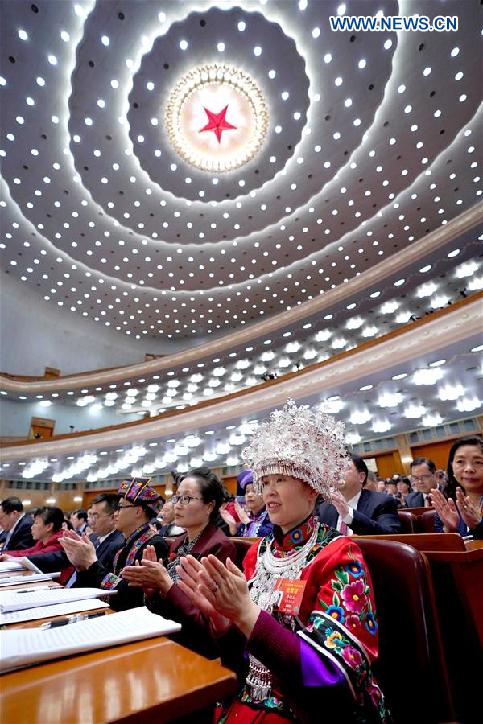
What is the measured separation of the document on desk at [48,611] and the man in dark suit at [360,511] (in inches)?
57.0

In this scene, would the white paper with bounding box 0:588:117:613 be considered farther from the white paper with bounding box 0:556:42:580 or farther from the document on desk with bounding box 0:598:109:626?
the white paper with bounding box 0:556:42:580

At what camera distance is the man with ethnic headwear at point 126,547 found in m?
1.80

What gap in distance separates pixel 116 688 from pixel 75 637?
0.29m

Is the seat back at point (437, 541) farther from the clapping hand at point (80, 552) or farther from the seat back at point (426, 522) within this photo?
the seat back at point (426, 522)

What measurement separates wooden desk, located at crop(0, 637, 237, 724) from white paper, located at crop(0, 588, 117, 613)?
2.23ft

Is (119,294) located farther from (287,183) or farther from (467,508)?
(467,508)

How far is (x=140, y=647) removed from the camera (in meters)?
0.82

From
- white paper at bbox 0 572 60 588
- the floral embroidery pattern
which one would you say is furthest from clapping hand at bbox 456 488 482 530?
white paper at bbox 0 572 60 588

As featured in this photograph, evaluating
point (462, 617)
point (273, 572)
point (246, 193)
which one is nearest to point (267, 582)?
point (273, 572)

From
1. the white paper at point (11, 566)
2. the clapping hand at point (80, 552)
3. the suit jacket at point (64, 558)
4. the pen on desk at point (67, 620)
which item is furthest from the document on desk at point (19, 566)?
the pen on desk at point (67, 620)

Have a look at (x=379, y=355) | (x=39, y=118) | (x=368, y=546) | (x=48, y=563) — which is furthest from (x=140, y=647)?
(x=39, y=118)

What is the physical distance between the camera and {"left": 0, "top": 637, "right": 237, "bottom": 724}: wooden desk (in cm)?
57

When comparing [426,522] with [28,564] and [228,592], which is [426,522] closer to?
[228,592]

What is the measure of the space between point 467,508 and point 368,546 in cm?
141
